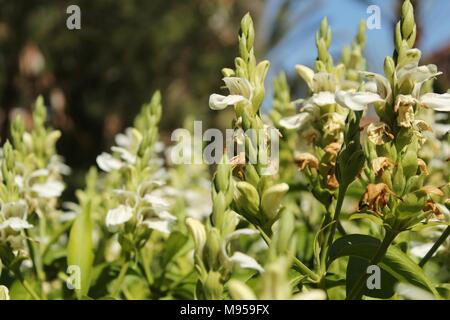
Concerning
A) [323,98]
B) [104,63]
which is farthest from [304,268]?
[104,63]

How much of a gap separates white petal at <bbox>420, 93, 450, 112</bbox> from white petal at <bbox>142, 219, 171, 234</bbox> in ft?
1.49

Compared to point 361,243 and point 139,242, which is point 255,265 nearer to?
point 361,243

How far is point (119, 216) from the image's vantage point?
3.32 feet

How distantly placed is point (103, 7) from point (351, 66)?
6014 millimetres

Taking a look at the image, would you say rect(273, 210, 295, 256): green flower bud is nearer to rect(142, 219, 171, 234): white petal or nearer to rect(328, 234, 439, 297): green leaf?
rect(328, 234, 439, 297): green leaf

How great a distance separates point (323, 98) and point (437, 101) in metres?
0.21

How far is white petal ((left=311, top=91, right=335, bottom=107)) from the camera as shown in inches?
37.0

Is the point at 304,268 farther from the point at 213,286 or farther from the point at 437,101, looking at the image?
the point at 437,101

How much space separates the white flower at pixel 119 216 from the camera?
3.27ft

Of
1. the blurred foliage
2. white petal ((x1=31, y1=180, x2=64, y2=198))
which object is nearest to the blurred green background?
the blurred foliage

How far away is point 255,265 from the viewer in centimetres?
62

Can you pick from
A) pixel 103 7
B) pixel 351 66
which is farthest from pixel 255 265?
pixel 103 7

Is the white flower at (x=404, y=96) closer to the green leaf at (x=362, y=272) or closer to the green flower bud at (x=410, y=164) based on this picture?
the green flower bud at (x=410, y=164)
